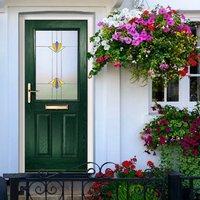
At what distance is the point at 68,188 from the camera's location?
27.5 feet

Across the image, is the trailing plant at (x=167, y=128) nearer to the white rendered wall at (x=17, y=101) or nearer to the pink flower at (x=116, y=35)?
the white rendered wall at (x=17, y=101)

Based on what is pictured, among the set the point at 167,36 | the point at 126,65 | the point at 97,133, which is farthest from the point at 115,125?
the point at 167,36

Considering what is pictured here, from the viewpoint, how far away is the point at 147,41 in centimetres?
812

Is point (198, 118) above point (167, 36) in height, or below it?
below

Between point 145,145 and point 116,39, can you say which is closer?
point 116,39

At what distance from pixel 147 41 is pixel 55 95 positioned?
1.70m

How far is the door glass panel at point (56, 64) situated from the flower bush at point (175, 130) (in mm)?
1244

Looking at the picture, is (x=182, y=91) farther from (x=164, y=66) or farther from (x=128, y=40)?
(x=128, y=40)

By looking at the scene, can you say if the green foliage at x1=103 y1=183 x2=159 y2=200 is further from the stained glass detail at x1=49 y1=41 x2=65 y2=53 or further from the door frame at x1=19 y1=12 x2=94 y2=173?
the stained glass detail at x1=49 y1=41 x2=65 y2=53

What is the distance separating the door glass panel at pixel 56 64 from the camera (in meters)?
9.02

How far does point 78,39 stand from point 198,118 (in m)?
2.06

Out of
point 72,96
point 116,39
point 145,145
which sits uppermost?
point 116,39

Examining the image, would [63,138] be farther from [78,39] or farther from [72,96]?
[78,39]

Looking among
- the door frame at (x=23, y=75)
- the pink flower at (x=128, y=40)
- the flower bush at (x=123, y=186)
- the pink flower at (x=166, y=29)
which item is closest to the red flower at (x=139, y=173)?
the flower bush at (x=123, y=186)
